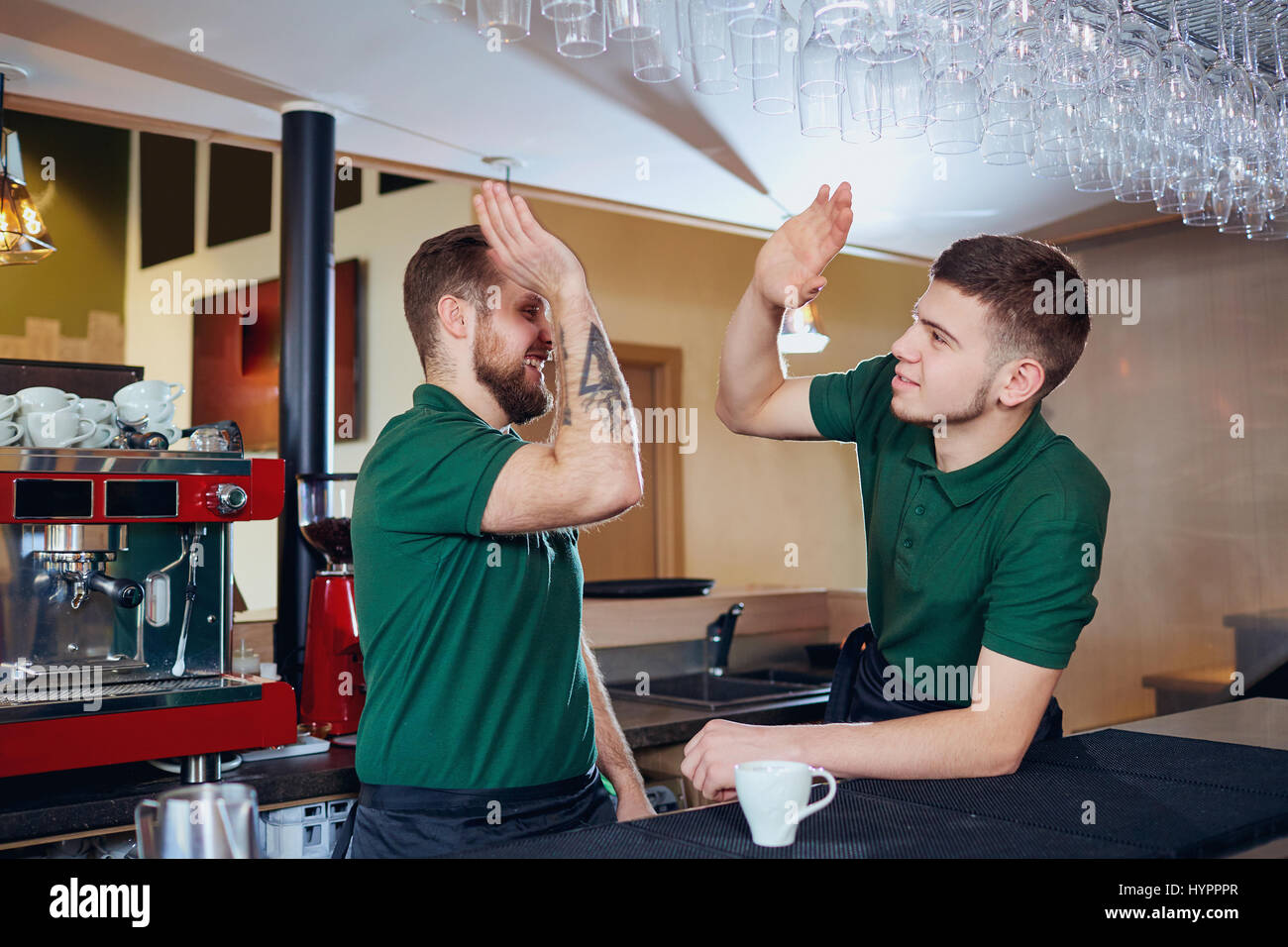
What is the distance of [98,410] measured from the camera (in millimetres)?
2016

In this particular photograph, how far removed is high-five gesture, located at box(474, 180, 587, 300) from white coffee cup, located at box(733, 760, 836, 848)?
658 mm

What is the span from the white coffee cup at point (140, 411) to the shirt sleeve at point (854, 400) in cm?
114

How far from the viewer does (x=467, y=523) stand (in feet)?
4.43

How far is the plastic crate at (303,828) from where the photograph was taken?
199 cm

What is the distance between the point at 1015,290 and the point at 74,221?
6207mm

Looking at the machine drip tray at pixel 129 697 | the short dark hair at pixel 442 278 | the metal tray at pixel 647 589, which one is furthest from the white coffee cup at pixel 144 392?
the metal tray at pixel 647 589

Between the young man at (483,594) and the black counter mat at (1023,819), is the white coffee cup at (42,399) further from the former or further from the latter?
the black counter mat at (1023,819)

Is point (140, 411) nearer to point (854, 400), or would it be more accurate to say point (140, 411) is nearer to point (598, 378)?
point (598, 378)

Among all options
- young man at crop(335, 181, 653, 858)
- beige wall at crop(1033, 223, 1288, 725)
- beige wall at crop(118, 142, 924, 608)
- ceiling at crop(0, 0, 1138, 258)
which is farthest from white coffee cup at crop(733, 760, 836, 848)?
beige wall at crop(118, 142, 924, 608)

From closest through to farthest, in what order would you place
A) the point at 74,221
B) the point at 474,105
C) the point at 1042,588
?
the point at 1042,588
the point at 474,105
the point at 74,221

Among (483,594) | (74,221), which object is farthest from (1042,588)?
(74,221)

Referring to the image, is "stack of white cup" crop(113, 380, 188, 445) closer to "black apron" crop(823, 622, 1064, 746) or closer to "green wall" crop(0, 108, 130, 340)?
"black apron" crop(823, 622, 1064, 746)
